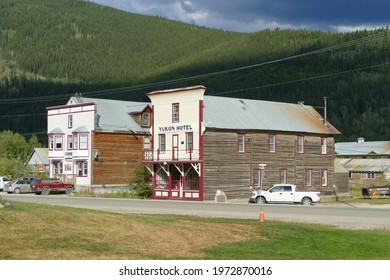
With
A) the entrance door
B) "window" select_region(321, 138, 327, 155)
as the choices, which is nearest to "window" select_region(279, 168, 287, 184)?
"window" select_region(321, 138, 327, 155)

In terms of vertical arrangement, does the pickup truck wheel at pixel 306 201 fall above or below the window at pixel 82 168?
below

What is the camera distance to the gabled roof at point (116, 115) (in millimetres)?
77250

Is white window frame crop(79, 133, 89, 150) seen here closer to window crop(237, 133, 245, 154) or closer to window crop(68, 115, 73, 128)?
window crop(68, 115, 73, 128)

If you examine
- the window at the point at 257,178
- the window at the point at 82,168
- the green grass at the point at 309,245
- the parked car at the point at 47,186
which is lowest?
the green grass at the point at 309,245

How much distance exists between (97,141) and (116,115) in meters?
4.99

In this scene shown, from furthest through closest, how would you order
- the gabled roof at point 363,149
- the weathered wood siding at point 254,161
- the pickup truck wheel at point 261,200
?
the gabled roof at point 363,149 → the weathered wood siding at point 254,161 → the pickup truck wheel at point 261,200

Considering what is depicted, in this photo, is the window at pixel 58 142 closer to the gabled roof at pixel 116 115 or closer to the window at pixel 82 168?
the gabled roof at pixel 116 115

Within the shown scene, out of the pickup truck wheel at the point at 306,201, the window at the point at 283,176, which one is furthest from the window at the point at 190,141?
the pickup truck wheel at the point at 306,201

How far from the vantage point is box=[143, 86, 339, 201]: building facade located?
60.9m

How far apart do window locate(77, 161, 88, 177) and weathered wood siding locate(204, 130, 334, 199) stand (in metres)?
20.0

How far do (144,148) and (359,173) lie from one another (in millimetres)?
38656

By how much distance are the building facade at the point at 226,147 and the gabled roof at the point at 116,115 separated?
12.2m

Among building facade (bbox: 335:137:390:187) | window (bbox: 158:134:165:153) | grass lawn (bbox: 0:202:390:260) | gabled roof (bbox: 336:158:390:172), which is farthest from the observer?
gabled roof (bbox: 336:158:390:172)

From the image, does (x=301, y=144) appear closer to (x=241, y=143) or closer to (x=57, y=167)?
(x=241, y=143)
